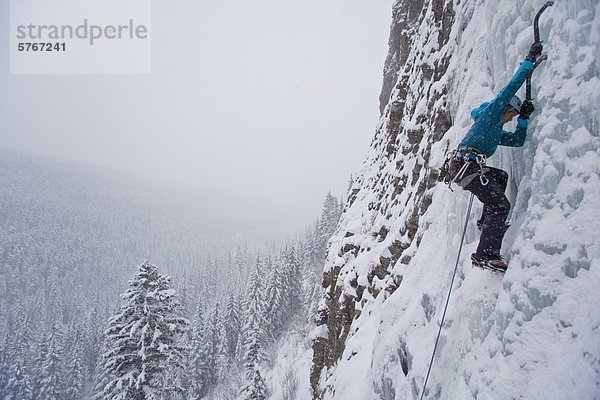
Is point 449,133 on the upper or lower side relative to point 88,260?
upper

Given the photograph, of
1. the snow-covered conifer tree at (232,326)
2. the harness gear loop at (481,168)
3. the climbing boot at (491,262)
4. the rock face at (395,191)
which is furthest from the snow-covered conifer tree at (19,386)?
the harness gear loop at (481,168)

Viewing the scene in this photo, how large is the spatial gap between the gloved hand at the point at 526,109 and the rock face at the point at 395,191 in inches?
153

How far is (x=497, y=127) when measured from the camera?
14.5 ft

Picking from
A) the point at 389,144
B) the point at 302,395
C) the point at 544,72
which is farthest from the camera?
the point at 302,395

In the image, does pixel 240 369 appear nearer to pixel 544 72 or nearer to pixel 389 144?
pixel 389 144

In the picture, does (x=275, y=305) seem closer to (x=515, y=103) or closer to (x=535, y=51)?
(x=515, y=103)

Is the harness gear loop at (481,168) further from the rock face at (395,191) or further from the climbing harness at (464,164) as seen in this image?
the rock face at (395,191)

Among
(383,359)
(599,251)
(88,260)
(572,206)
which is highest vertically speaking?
(572,206)

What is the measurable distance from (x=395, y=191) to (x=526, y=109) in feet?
25.4

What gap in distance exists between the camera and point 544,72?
4.25 metres

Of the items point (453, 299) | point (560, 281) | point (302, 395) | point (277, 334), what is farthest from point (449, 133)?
point (277, 334)

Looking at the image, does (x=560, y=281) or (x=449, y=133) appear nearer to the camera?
(x=560, y=281)

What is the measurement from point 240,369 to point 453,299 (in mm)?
41647

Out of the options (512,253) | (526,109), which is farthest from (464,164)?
(512,253)
